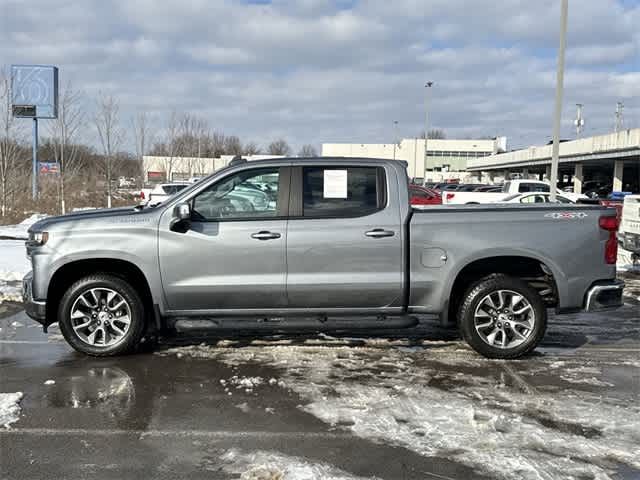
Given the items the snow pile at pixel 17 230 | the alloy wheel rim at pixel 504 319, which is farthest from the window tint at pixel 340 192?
the snow pile at pixel 17 230

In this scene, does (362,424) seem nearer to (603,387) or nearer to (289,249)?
(289,249)

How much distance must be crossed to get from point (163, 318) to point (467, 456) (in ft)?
10.8

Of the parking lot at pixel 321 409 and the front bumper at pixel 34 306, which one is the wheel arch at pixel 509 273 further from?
the front bumper at pixel 34 306

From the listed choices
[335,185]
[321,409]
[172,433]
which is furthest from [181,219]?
[321,409]

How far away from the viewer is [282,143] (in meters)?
75.1

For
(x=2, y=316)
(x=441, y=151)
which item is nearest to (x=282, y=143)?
(x=441, y=151)

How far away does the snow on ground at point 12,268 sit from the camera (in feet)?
29.3

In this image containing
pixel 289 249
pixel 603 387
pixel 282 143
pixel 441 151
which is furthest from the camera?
pixel 441 151

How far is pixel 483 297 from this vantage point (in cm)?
583

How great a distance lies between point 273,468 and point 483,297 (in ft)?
9.98

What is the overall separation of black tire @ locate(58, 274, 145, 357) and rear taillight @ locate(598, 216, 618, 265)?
4.65m

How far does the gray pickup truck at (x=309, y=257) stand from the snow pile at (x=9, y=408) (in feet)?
3.28

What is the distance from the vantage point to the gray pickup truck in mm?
5652

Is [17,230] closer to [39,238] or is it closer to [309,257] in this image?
[39,238]
